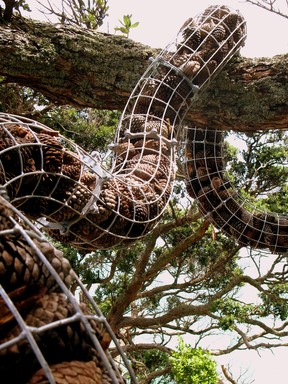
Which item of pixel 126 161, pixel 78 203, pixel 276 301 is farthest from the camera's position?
pixel 276 301

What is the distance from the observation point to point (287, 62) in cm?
291

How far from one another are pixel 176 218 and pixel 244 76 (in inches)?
98.3

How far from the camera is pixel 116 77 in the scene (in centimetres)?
286

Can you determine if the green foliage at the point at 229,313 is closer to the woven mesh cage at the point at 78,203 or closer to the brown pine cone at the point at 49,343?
the woven mesh cage at the point at 78,203

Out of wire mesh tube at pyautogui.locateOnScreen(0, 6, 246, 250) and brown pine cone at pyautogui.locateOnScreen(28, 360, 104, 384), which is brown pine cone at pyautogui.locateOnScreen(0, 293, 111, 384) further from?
wire mesh tube at pyautogui.locateOnScreen(0, 6, 246, 250)

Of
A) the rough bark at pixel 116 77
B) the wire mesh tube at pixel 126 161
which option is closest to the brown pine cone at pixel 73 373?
the wire mesh tube at pixel 126 161

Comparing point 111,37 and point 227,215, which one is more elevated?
point 111,37

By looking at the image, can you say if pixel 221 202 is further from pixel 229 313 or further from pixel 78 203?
pixel 229 313

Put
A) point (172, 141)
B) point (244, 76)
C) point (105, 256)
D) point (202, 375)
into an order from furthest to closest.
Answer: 1. point (105, 256)
2. point (202, 375)
3. point (244, 76)
4. point (172, 141)

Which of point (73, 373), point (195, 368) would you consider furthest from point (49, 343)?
point (195, 368)

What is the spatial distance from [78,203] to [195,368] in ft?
6.49

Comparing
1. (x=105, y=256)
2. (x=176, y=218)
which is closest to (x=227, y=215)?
(x=176, y=218)

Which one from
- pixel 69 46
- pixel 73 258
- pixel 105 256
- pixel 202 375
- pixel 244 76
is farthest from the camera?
pixel 105 256

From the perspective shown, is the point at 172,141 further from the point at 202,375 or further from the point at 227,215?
the point at 202,375
